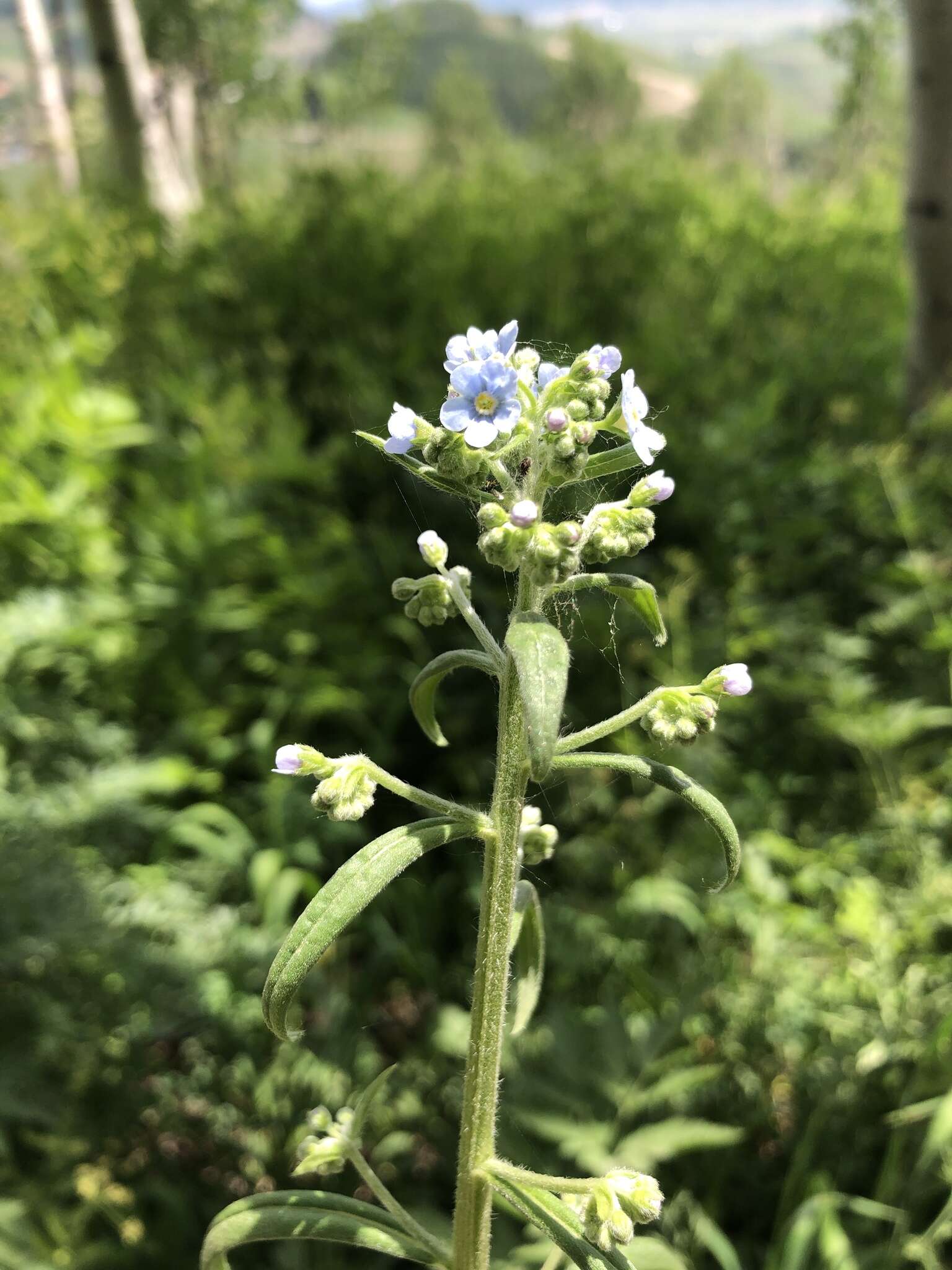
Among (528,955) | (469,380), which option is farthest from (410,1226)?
(469,380)

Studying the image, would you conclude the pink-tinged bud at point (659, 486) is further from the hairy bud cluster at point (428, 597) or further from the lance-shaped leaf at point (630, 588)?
the hairy bud cluster at point (428, 597)

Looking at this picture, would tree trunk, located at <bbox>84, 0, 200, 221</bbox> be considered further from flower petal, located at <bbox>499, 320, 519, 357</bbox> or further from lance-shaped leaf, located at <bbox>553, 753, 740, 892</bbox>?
lance-shaped leaf, located at <bbox>553, 753, 740, 892</bbox>

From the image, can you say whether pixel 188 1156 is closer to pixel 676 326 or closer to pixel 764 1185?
pixel 764 1185

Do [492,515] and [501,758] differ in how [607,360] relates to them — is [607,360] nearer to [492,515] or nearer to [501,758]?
[492,515]

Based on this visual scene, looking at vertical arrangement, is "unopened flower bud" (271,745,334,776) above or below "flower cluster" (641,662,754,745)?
above

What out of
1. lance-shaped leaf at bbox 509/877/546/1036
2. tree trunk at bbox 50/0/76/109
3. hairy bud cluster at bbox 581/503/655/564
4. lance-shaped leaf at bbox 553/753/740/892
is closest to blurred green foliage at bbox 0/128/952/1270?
lance-shaped leaf at bbox 509/877/546/1036

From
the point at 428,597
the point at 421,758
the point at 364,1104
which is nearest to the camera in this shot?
the point at 428,597
